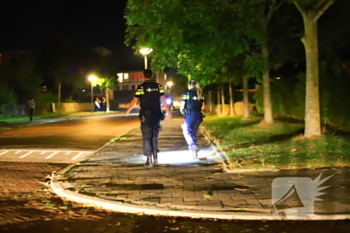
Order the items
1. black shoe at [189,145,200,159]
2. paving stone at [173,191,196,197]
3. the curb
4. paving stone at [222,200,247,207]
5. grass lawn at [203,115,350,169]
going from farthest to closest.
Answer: black shoe at [189,145,200,159] → grass lawn at [203,115,350,169] → paving stone at [173,191,196,197] → paving stone at [222,200,247,207] → the curb

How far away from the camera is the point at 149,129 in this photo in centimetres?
810

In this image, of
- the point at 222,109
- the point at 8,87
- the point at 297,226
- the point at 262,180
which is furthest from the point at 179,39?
the point at 8,87

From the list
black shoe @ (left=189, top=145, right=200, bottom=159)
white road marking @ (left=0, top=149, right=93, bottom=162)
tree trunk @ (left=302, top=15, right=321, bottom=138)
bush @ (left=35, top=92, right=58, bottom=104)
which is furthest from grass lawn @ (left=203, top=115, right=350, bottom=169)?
bush @ (left=35, top=92, right=58, bottom=104)

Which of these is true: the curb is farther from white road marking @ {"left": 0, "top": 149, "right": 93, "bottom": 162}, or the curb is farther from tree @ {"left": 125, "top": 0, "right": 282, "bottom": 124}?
tree @ {"left": 125, "top": 0, "right": 282, "bottom": 124}

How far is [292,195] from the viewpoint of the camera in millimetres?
5938

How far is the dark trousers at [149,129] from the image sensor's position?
803 centimetres

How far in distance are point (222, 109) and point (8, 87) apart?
61.9 ft

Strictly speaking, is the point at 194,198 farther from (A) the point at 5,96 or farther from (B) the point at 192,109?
(A) the point at 5,96

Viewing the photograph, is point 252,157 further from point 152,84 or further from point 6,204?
point 6,204

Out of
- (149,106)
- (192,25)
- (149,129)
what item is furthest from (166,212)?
(192,25)

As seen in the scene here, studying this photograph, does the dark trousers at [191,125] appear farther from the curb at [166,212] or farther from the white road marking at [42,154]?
the curb at [166,212]

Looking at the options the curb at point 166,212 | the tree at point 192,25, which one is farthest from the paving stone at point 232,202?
the tree at point 192,25

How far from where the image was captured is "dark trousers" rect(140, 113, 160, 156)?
26.3ft

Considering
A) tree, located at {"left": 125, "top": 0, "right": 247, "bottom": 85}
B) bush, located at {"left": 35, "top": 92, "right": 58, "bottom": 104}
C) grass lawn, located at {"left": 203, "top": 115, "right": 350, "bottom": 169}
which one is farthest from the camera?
bush, located at {"left": 35, "top": 92, "right": 58, "bottom": 104}
